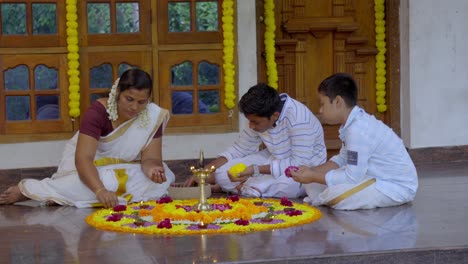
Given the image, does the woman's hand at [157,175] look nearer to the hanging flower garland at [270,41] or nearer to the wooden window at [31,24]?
the wooden window at [31,24]

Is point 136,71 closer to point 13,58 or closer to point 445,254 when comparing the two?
point 13,58

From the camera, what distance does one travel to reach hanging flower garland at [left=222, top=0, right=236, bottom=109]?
27.0 ft

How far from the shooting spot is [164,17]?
823 centimetres

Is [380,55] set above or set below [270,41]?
below

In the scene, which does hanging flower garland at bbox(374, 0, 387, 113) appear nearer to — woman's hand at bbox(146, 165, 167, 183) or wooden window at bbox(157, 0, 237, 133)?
wooden window at bbox(157, 0, 237, 133)

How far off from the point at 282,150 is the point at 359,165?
2.87 ft

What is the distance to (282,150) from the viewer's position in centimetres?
681

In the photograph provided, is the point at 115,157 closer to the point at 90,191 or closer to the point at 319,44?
the point at 90,191

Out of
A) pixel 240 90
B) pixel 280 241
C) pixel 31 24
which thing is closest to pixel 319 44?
pixel 240 90

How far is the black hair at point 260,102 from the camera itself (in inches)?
252

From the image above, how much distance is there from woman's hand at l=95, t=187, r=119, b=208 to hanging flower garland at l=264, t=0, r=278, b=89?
2.75 m

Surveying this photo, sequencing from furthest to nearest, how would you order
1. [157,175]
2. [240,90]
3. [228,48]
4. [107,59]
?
[240,90] → [228,48] → [107,59] → [157,175]

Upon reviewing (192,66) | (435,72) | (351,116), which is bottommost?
(351,116)

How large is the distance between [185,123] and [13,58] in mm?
1553
